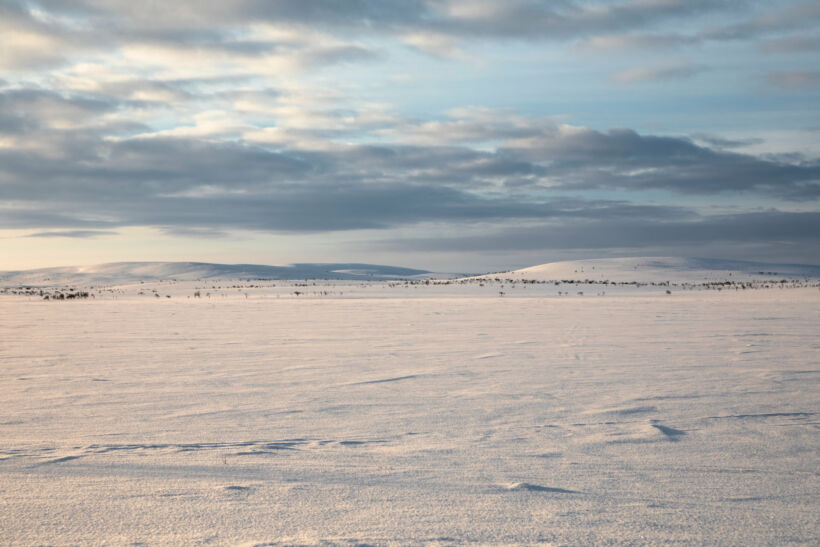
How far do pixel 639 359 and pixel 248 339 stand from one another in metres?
6.18

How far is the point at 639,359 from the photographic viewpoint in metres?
8.27

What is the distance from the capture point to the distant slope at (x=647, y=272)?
4866cm

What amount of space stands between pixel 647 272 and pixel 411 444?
52.1 m

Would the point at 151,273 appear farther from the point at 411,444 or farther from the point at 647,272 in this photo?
the point at 411,444

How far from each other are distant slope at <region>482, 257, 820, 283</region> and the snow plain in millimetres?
40068

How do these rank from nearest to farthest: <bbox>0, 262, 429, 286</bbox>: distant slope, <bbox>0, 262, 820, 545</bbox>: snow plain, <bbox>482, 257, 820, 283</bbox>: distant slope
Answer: <bbox>0, 262, 820, 545</bbox>: snow plain, <bbox>482, 257, 820, 283</bbox>: distant slope, <bbox>0, 262, 429, 286</bbox>: distant slope

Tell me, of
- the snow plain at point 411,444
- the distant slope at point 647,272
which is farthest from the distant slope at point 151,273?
the snow plain at point 411,444

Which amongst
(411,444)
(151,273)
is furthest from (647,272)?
(151,273)

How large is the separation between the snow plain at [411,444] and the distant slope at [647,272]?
40068 millimetres

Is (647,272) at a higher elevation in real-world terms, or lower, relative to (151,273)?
lower

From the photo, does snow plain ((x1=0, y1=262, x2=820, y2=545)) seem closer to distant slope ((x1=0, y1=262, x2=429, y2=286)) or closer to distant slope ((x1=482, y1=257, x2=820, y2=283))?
distant slope ((x1=482, y1=257, x2=820, y2=283))

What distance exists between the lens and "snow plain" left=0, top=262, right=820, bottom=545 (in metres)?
2.97


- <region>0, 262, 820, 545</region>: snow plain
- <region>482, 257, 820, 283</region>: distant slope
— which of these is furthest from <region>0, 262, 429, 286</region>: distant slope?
<region>0, 262, 820, 545</region>: snow plain

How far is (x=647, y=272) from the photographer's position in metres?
52.7
